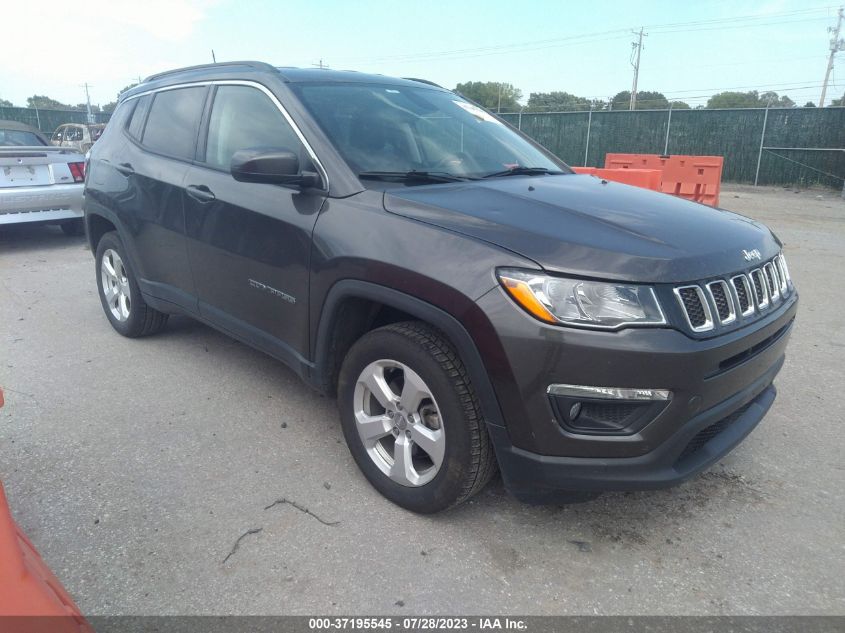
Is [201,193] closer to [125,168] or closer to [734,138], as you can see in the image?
[125,168]

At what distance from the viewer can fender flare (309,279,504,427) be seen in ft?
7.38

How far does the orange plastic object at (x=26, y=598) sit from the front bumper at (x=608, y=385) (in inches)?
55.1

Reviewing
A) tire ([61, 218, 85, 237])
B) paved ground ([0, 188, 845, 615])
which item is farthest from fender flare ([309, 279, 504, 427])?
tire ([61, 218, 85, 237])

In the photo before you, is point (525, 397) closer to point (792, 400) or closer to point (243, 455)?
point (243, 455)

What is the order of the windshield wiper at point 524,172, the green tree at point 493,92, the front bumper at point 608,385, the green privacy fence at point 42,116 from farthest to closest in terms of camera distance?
the green tree at point 493,92, the green privacy fence at point 42,116, the windshield wiper at point 524,172, the front bumper at point 608,385

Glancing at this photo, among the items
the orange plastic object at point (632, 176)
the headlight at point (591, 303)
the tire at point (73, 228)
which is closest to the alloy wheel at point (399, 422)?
the headlight at point (591, 303)

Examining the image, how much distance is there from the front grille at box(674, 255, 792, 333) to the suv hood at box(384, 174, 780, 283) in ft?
0.15

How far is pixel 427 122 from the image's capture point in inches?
134

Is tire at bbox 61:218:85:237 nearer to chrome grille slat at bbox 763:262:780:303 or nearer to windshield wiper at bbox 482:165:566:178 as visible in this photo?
windshield wiper at bbox 482:165:566:178

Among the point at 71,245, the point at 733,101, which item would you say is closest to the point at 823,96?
the point at 733,101

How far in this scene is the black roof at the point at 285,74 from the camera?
11.0 ft

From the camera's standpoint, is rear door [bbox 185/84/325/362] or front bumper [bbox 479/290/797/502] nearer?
front bumper [bbox 479/290/797/502]

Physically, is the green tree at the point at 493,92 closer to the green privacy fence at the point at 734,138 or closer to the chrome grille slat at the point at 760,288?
the green privacy fence at the point at 734,138

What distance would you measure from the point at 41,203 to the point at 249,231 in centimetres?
623
